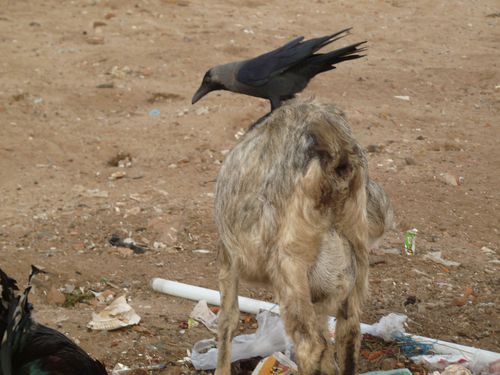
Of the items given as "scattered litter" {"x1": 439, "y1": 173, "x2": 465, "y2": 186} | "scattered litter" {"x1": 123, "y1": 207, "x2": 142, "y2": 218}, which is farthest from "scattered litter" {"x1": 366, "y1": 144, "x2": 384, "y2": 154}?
"scattered litter" {"x1": 123, "y1": 207, "x2": 142, "y2": 218}

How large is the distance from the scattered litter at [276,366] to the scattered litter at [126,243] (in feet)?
6.75

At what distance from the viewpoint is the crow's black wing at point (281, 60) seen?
14.9ft

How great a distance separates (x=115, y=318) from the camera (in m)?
5.15

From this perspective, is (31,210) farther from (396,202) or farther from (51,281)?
(396,202)

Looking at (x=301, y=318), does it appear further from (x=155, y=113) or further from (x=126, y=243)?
(x=155, y=113)

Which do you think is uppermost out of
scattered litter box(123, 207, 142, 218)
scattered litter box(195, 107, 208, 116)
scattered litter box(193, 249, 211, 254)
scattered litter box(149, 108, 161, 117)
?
scattered litter box(195, 107, 208, 116)

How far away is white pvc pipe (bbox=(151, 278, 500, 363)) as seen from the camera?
181 inches

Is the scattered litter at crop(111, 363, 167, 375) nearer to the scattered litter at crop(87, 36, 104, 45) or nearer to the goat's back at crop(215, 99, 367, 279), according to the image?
the goat's back at crop(215, 99, 367, 279)

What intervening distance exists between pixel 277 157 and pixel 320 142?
25 centimetres

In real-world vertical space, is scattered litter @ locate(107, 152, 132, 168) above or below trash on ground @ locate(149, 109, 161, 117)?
below

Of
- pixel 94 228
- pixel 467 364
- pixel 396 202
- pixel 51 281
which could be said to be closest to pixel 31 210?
pixel 94 228

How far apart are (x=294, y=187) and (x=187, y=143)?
4.96 meters

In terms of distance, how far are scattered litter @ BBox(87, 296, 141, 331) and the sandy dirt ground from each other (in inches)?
2.2

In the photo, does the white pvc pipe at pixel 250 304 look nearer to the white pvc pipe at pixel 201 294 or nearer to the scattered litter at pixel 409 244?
the white pvc pipe at pixel 201 294
